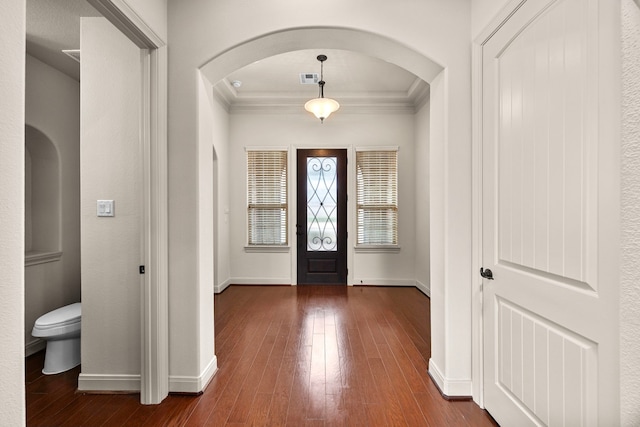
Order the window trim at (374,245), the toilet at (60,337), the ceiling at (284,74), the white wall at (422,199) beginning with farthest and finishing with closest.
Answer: the window trim at (374,245), the white wall at (422,199), the ceiling at (284,74), the toilet at (60,337)

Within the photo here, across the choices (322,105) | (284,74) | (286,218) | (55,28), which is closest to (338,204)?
(286,218)

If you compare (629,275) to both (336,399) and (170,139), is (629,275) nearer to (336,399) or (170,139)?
Answer: (336,399)

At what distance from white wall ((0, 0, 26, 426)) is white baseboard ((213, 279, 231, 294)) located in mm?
3723

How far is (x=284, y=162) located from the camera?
17.1 feet

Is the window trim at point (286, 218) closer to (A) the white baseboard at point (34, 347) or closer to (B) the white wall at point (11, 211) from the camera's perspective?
(A) the white baseboard at point (34, 347)

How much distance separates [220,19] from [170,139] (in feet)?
2.86

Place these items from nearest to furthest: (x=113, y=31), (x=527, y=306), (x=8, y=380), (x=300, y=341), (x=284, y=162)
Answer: (x=8, y=380) < (x=527, y=306) < (x=113, y=31) < (x=300, y=341) < (x=284, y=162)

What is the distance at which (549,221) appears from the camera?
56.9 inches

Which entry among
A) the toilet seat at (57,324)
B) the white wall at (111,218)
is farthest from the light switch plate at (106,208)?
the toilet seat at (57,324)

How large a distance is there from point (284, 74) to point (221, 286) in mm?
3206

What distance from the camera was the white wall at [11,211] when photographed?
102 centimetres

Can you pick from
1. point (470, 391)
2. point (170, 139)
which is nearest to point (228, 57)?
point (170, 139)

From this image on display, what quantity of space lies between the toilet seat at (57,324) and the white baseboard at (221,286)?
2333mm

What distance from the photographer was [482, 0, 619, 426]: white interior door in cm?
119
